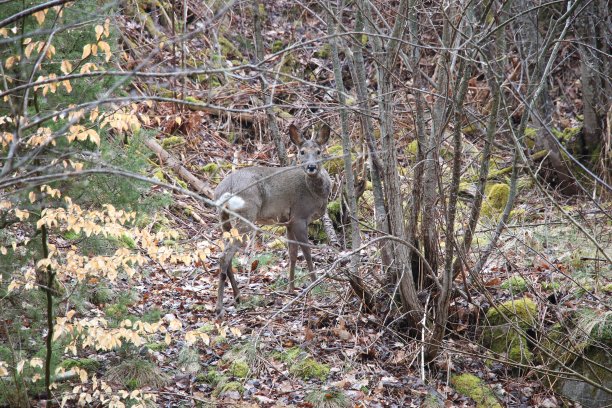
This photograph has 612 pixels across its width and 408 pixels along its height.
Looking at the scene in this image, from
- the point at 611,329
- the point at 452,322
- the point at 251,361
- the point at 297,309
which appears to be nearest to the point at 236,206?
the point at 297,309

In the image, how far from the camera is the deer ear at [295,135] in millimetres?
9523

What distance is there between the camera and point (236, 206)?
28.6 ft

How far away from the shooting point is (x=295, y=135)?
9.60m

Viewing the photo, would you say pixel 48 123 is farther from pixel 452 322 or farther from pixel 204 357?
pixel 452 322

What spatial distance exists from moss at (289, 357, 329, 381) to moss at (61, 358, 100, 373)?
1.86 meters

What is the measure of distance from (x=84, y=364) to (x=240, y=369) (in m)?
1.46

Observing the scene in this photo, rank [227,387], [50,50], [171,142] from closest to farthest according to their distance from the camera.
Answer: [50,50]
[227,387]
[171,142]

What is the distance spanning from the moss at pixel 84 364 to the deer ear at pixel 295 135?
13.4ft

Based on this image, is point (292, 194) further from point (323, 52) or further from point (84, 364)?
point (323, 52)

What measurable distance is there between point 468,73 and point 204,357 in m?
3.90

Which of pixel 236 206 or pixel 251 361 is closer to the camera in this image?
pixel 251 361

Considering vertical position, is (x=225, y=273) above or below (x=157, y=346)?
above

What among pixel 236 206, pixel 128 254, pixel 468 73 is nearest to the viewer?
pixel 128 254

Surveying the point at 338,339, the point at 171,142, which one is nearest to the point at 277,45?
the point at 171,142
